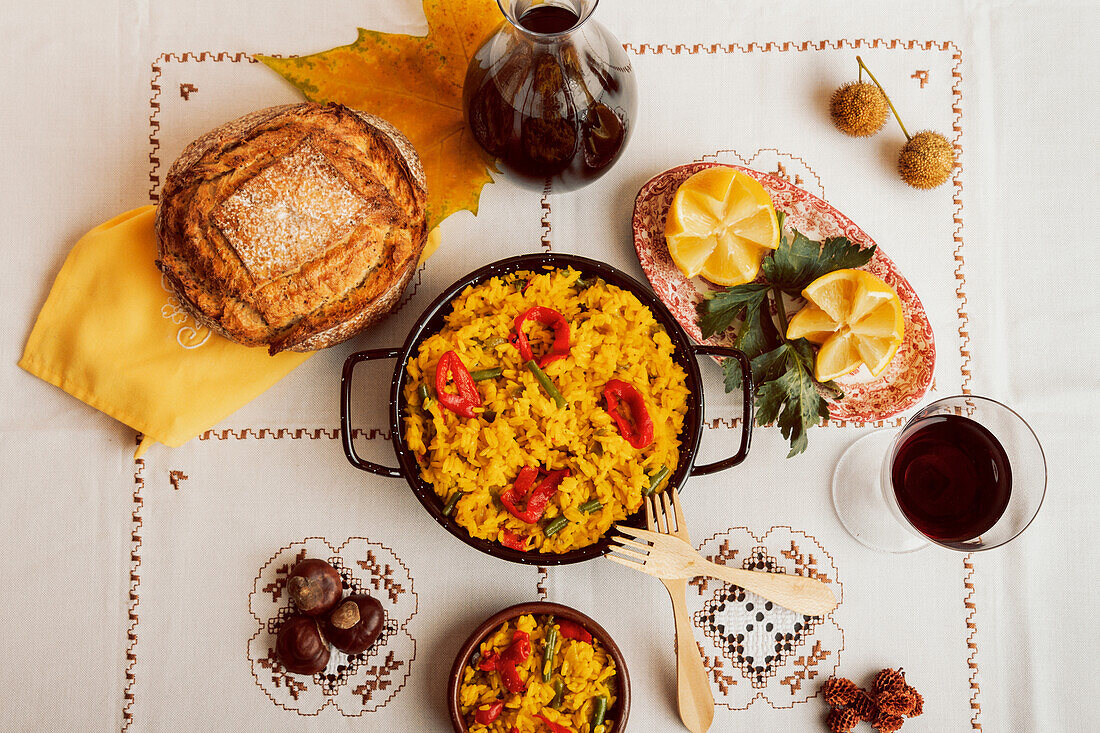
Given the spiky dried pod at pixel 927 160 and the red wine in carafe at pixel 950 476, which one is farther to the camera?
the spiky dried pod at pixel 927 160

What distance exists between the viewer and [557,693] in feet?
5.04

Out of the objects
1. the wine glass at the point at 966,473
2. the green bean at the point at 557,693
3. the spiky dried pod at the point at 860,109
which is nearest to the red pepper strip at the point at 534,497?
the green bean at the point at 557,693

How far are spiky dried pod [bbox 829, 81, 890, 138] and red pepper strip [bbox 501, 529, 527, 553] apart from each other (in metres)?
1.26

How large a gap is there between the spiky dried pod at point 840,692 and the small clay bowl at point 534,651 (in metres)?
0.52

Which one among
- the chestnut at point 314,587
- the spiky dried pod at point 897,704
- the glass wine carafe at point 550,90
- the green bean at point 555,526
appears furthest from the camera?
the spiky dried pod at point 897,704

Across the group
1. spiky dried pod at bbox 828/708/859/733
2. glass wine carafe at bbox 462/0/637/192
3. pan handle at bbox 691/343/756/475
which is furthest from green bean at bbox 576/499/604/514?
spiky dried pod at bbox 828/708/859/733

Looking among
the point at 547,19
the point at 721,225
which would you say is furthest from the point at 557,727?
the point at 547,19

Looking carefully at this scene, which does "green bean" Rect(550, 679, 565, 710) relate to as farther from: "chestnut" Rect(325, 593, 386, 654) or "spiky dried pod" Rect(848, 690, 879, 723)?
"spiky dried pod" Rect(848, 690, 879, 723)

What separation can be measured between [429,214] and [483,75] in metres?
0.39

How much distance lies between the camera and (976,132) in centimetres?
182

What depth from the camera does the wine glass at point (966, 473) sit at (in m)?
1.53

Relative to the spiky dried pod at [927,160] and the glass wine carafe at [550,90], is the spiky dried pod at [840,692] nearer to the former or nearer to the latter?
the spiky dried pod at [927,160]

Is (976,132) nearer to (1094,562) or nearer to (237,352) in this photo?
(1094,562)

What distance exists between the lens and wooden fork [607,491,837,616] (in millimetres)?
1522
